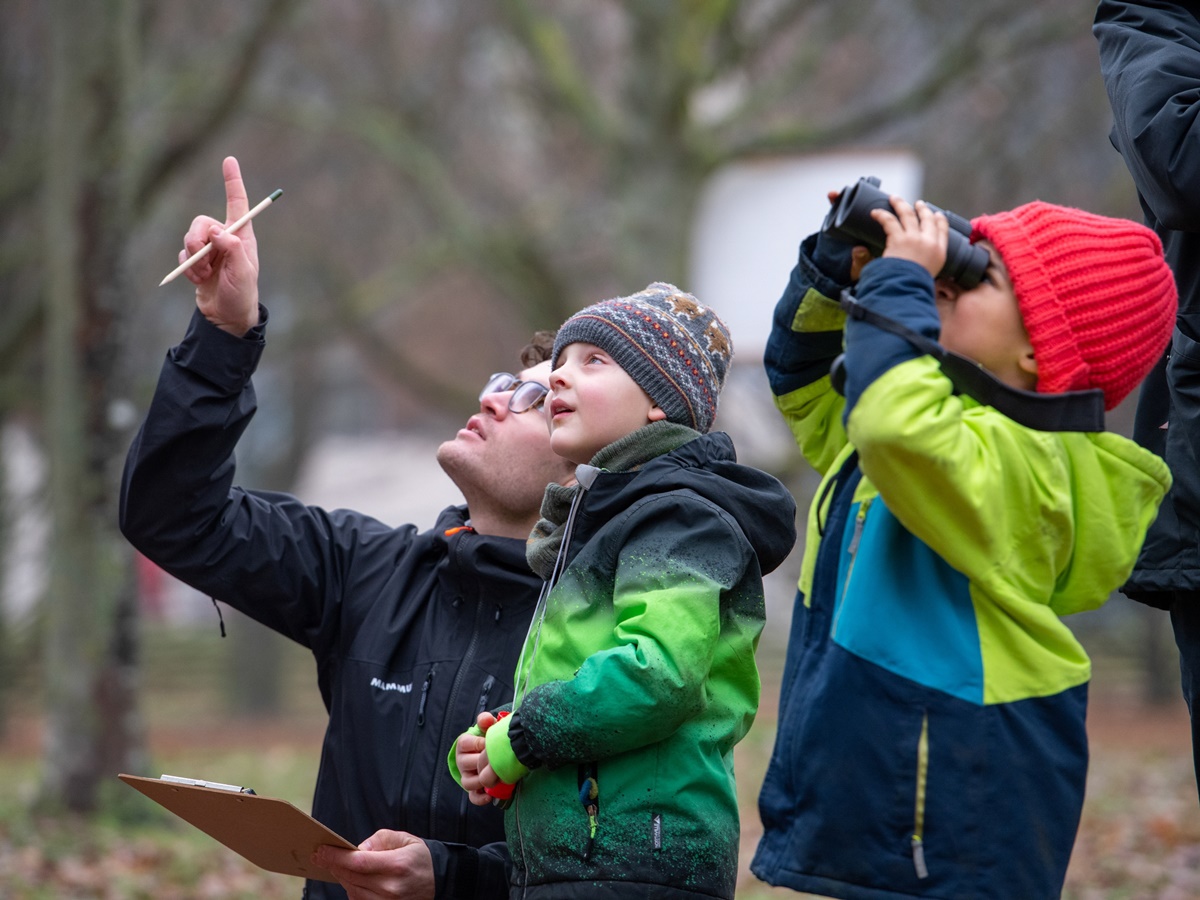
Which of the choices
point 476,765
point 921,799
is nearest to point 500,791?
point 476,765

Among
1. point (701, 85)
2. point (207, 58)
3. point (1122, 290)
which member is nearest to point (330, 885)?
point (1122, 290)

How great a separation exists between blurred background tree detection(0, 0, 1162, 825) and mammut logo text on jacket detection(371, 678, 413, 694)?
548 centimetres

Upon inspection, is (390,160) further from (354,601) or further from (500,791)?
(500,791)

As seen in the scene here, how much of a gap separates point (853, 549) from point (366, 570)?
126 centimetres

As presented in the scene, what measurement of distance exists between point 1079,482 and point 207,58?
11733 mm

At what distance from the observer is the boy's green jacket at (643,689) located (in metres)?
2.35

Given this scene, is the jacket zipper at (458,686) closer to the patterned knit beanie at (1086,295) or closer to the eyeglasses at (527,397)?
the eyeglasses at (527,397)

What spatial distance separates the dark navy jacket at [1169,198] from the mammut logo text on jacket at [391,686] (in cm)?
152

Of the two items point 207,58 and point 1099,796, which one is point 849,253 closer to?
point 1099,796

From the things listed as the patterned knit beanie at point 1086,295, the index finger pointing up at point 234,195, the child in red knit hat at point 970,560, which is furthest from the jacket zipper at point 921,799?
the index finger pointing up at point 234,195

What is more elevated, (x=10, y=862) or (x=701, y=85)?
(x=701, y=85)

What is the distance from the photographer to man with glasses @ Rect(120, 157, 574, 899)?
2.89 meters

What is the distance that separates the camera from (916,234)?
91.4 inches

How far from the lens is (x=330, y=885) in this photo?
3045 millimetres
